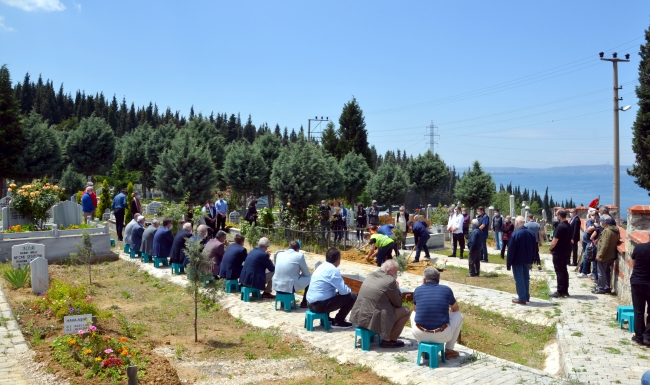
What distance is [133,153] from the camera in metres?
45.4

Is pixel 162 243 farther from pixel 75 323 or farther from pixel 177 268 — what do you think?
pixel 75 323

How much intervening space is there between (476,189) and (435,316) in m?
26.3

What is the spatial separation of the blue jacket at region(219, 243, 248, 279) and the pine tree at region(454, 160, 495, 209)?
2328 centimetres

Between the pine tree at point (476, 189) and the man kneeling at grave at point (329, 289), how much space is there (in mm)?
24932

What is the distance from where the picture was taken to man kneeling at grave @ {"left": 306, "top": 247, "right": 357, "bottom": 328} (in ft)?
27.4

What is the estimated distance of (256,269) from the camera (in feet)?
34.5

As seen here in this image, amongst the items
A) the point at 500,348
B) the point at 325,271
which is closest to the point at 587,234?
the point at 500,348

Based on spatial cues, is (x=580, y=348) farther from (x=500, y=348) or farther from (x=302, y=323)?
(x=302, y=323)

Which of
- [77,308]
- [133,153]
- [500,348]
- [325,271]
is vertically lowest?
[500,348]

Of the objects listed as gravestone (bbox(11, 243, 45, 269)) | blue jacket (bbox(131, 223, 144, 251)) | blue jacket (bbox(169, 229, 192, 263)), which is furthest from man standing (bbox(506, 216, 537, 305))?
blue jacket (bbox(131, 223, 144, 251))

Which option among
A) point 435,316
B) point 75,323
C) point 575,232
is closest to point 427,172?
point 575,232

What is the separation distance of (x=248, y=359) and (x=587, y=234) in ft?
28.6

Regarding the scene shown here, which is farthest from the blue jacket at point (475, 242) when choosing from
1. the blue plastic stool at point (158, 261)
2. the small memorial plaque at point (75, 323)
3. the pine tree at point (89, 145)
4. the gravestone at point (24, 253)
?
the pine tree at point (89, 145)

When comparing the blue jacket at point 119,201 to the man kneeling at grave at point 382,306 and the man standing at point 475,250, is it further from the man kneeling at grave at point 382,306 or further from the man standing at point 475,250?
the man kneeling at grave at point 382,306
